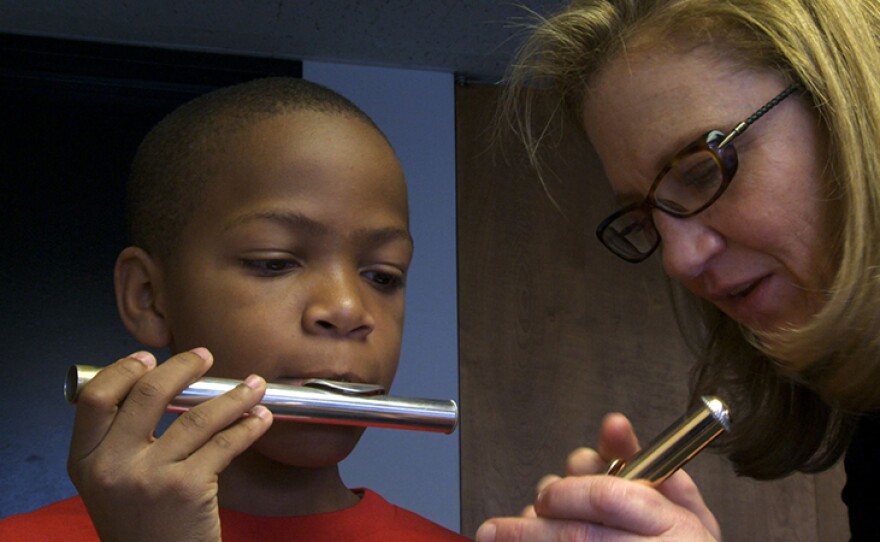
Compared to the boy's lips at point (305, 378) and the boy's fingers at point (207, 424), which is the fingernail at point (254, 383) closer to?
the boy's fingers at point (207, 424)

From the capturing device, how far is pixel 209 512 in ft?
2.23

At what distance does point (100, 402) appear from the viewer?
2.21 ft

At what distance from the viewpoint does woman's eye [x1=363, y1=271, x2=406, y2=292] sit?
0.95 m

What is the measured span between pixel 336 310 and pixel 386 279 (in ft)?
0.39

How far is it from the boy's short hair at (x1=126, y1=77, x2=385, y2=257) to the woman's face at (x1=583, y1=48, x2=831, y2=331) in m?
0.33

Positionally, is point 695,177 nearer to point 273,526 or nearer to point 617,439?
point 617,439

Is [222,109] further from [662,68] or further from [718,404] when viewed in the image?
[718,404]

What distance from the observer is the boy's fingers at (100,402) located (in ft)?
2.22

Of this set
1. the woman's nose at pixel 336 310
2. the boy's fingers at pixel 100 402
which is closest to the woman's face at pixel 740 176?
the woman's nose at pixel 336 310

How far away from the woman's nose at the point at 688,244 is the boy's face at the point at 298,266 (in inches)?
10.9

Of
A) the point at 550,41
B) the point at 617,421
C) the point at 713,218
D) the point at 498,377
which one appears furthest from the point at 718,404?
the point at 498,377

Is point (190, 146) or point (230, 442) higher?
point (190, 146)

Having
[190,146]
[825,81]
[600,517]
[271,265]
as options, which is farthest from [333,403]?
[825,81]

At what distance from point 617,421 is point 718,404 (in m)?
0.12
